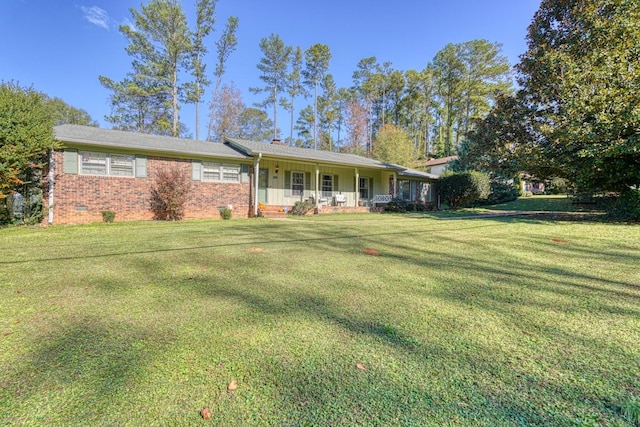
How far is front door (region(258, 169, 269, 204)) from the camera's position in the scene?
14.3 meters

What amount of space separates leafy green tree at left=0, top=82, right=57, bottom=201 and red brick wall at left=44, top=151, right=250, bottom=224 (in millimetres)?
945

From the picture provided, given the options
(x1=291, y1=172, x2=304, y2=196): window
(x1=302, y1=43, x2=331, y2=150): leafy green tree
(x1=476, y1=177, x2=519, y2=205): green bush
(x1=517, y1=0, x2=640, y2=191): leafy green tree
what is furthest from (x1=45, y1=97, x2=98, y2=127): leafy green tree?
(x1=476, y1=177, x2=519, y2=205): green bush

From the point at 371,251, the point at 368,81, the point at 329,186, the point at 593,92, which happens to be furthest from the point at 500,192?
the point at 371,251

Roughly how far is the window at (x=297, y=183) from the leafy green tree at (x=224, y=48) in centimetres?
1498

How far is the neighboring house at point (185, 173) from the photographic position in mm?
9848

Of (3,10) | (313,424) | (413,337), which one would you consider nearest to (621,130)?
(413,337)

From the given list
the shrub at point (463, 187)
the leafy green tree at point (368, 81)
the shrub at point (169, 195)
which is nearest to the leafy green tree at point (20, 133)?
the shrub at point (169, 195)

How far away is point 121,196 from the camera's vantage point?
10617 millimetres

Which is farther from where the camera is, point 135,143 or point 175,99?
point 175,99

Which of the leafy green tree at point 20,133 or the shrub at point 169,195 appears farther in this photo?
the shrub at point 169,195

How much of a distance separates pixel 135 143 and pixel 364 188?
12120 millimetres

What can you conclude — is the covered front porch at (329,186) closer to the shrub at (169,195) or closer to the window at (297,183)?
the window at (297,183)

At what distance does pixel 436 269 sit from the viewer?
4.21 metres

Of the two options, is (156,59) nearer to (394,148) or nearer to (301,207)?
(301,207)
